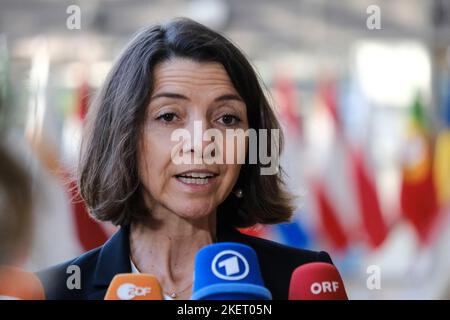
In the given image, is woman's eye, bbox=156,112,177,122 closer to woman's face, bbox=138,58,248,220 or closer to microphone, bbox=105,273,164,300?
woman's face, bbox=138,58,248,220

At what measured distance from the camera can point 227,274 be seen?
4.24ft

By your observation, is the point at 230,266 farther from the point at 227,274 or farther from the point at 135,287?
the point at 135,287

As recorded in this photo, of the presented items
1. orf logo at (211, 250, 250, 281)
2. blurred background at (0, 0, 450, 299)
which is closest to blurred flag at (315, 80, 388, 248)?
blurred background at (0, 0, 450, 299)

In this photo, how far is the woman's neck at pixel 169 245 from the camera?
146 cm

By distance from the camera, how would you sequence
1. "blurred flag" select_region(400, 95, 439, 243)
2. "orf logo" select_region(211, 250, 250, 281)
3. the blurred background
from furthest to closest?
"blurred flag" select_region(400, 95, 439, 243) < the blurred background < "orf logo" select_region(211, 250, 250, 281)

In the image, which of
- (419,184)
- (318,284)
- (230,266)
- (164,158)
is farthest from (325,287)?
(419,184)

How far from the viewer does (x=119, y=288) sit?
1.38 meters

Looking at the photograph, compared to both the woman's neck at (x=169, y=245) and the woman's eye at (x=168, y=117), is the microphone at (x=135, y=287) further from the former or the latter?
the woman's eye at (x=168, y=117)

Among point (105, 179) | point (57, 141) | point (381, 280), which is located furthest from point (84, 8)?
point (381, 280)

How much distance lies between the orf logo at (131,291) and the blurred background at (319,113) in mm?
158

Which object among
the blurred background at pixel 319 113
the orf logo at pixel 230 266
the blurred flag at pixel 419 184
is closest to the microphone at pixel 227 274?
the orf logo at pixel 230 266

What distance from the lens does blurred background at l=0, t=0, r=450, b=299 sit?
1547mm

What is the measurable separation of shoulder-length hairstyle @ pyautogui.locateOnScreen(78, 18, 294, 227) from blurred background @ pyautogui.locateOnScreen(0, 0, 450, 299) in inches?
1.6

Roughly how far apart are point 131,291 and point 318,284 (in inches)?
12.4
